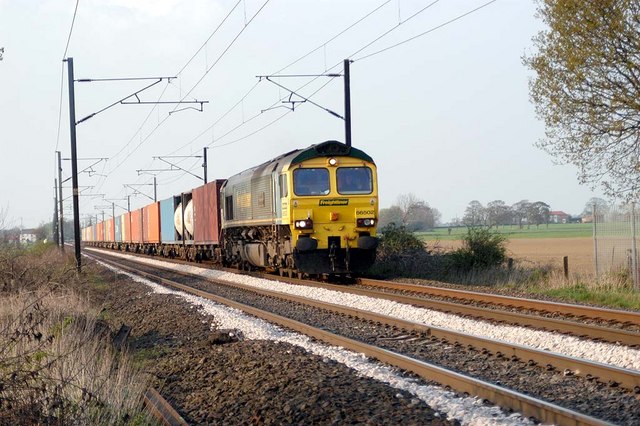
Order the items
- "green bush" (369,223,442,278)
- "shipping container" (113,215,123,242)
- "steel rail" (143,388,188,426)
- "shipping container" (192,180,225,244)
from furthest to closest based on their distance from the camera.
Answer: "shipping container" (113,215,123,242), "shipping container" (192,180,225,244), "green bush" (369,223,442,278), "steel rail" (143,388,188,426)

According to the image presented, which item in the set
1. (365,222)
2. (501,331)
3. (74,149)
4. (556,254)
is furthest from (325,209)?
(556,254)

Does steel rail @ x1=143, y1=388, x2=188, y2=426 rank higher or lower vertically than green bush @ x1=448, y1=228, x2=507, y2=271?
lower

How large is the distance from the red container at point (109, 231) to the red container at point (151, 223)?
69.3 feet

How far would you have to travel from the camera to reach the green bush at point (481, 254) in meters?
24.0

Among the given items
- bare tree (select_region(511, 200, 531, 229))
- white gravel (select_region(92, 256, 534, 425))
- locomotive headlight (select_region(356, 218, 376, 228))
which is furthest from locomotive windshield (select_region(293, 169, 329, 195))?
bare tree (select_region(511, 200, 531, 229))

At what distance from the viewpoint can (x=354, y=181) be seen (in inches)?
856

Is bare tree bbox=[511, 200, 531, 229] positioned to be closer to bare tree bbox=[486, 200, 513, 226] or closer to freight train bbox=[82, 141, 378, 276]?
bare tree bbox=[486, 200, 513, 226]

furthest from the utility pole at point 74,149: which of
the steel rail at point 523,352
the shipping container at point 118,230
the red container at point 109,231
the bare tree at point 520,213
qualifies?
the red container at point 109,231

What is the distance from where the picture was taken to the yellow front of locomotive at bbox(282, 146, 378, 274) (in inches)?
826

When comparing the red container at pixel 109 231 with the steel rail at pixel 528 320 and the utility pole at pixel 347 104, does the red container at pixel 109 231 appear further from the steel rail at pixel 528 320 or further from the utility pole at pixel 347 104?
the steel rail at pixel 528 320

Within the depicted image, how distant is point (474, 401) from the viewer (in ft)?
24.2

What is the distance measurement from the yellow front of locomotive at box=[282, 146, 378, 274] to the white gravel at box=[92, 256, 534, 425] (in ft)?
16.2

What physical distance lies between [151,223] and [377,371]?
4311 cm

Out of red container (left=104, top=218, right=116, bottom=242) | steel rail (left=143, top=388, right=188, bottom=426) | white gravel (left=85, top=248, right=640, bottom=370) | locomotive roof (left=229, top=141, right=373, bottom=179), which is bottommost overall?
steel rail (left=143, top=388, right=188, bottom=426)
